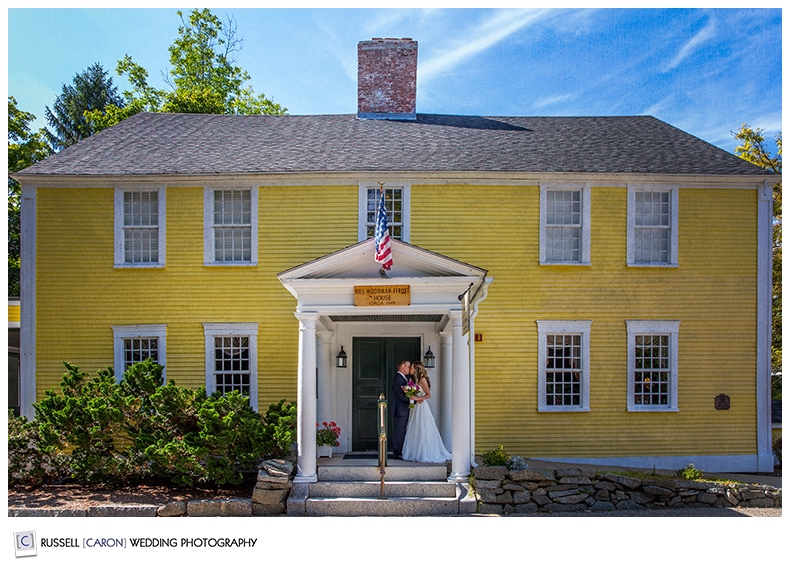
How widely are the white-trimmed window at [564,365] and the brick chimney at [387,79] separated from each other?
237 inches

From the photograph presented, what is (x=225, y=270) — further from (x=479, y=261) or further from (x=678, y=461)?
(x=678, y=461)

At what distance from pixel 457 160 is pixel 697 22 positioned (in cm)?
469

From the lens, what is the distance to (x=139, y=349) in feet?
41.4

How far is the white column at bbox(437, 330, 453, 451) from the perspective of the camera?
38.2 feet

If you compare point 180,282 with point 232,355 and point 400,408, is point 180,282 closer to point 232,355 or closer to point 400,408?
point 232,355

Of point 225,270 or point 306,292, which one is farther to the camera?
point 225,270

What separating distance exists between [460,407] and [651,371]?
471cm

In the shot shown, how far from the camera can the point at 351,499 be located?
9836 millimetres

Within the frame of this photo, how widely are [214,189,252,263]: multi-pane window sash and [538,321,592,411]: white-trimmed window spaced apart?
19.5ft

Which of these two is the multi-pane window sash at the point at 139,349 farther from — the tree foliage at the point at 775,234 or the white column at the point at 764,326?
the tree foliage at the point at 775,234

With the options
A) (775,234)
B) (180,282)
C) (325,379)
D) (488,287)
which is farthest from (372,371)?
(775,234)

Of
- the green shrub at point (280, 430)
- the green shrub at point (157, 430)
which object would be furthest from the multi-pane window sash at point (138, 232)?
the green shrub at point (280, 430)
